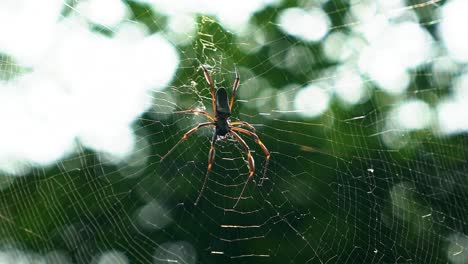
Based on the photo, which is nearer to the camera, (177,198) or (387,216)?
(387,216)

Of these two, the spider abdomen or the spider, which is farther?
the spider abdomen

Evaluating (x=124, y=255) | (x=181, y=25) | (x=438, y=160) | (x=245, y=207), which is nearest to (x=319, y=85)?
(x=245, y=207)

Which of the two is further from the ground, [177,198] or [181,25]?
[181,25]

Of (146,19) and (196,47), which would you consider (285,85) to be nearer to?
(146,19)

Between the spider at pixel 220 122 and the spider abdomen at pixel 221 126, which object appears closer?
the spider at pixel 220 122

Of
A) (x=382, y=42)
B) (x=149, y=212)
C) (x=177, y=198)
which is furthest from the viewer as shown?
(x=149, y=212)

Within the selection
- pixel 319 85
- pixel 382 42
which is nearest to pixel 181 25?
pixel 382 42

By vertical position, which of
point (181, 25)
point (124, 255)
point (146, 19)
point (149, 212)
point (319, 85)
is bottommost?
point (124, 255)

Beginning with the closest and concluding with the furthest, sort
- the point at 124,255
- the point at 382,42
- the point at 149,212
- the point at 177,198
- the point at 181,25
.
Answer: the point at 382,42, the point at 181,25, the point at 177,198, the point at 149,212, the point at 124,255

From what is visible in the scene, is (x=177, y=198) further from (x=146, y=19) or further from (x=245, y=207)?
(x=146, y=19)
